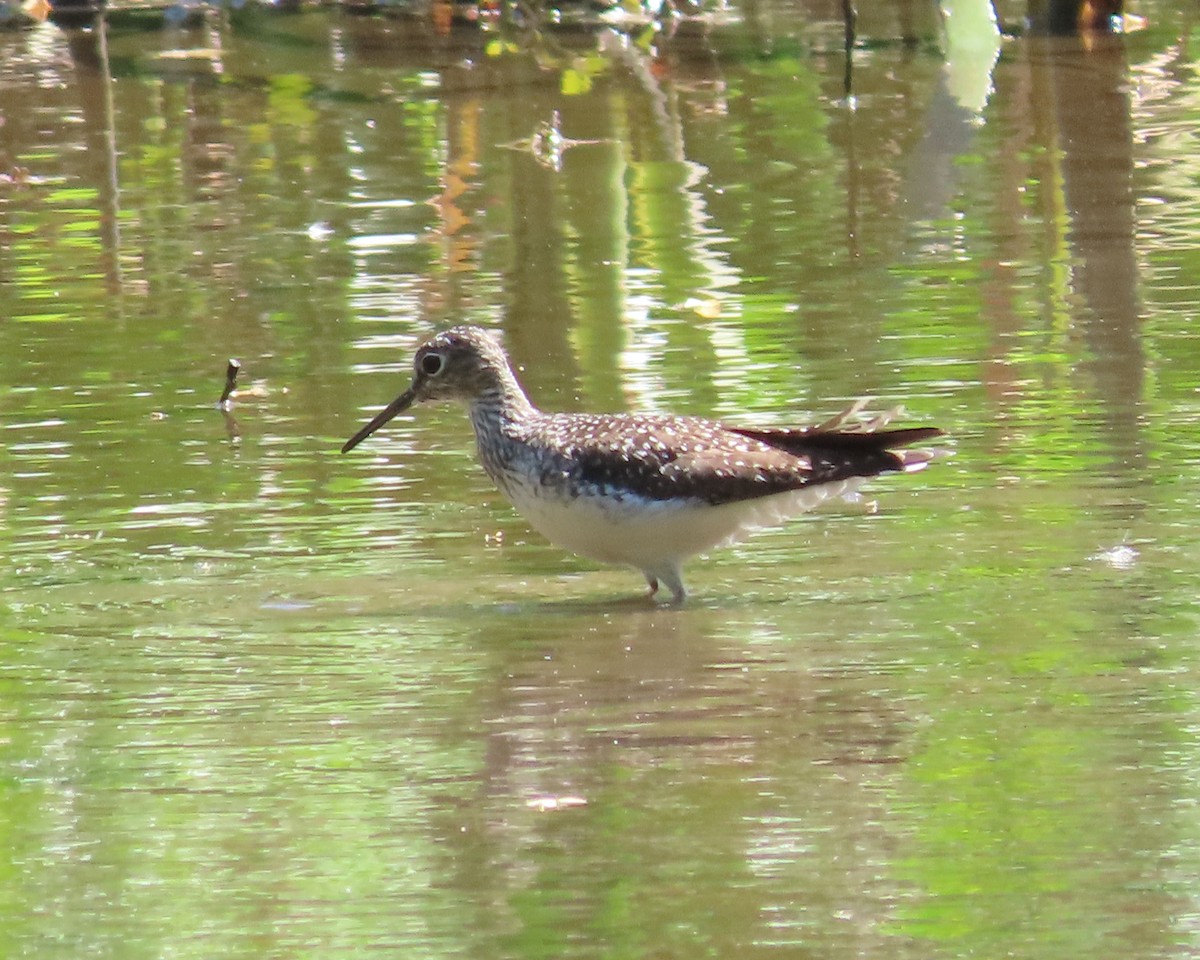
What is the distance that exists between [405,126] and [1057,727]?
941 cm

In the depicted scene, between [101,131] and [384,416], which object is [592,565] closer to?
[384,416]

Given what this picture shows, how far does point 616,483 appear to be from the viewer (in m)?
7.52

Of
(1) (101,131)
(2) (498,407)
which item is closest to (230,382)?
(2) (498,407)

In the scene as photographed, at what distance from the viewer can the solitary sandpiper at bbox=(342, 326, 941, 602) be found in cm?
748

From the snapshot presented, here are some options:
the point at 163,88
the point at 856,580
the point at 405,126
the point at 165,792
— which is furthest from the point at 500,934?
the point at 163,88

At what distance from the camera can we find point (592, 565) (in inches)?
324

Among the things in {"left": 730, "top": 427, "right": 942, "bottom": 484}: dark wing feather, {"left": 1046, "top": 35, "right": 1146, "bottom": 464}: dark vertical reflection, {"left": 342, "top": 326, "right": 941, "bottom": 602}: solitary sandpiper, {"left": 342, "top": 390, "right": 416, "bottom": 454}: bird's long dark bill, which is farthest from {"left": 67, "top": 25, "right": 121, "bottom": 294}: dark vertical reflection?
{"left": 730, "top": 427, "right": 942, "bottom": 484}: dark wing feather

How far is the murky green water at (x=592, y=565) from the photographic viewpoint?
5141mm

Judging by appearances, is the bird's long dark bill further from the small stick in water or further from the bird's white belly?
the bird's white belly

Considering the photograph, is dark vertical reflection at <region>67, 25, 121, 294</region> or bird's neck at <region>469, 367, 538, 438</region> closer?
bird's neck at <region>469, 367, 538, 438</region>

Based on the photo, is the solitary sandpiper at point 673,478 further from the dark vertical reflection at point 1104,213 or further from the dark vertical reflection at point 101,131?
the dark vertical reflection at point 101,131

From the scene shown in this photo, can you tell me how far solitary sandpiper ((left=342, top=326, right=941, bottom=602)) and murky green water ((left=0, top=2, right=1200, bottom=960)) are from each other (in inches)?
7.9

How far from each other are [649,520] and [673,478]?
151 millimetres

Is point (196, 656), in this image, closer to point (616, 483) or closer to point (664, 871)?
point (616, 483)
